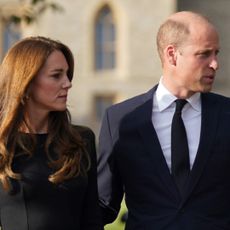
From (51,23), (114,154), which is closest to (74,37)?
(51,23)

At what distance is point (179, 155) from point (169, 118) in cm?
22

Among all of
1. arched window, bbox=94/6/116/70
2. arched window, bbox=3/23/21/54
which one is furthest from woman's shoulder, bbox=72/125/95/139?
arched window, bbox=94/6/116/70

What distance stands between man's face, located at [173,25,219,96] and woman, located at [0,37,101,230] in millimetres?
566

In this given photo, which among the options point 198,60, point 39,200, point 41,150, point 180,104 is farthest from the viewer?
point 180,104

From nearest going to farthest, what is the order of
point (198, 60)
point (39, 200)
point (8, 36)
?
point (39, 200) < point (198, 60) < point (8, 36)

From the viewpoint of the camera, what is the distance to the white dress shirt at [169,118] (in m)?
4.16

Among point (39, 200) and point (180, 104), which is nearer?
point (39, 200)

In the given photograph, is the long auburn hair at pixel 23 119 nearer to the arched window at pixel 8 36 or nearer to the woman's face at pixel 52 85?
the woman's face at pixel 52 85

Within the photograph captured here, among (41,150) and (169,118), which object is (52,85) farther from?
(169,118)

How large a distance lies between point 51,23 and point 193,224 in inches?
1012

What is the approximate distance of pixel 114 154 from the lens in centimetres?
426

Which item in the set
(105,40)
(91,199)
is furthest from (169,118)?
(105,40)

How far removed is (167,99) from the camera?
4.19 metres

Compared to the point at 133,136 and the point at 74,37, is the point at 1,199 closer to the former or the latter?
the point at 133,136
